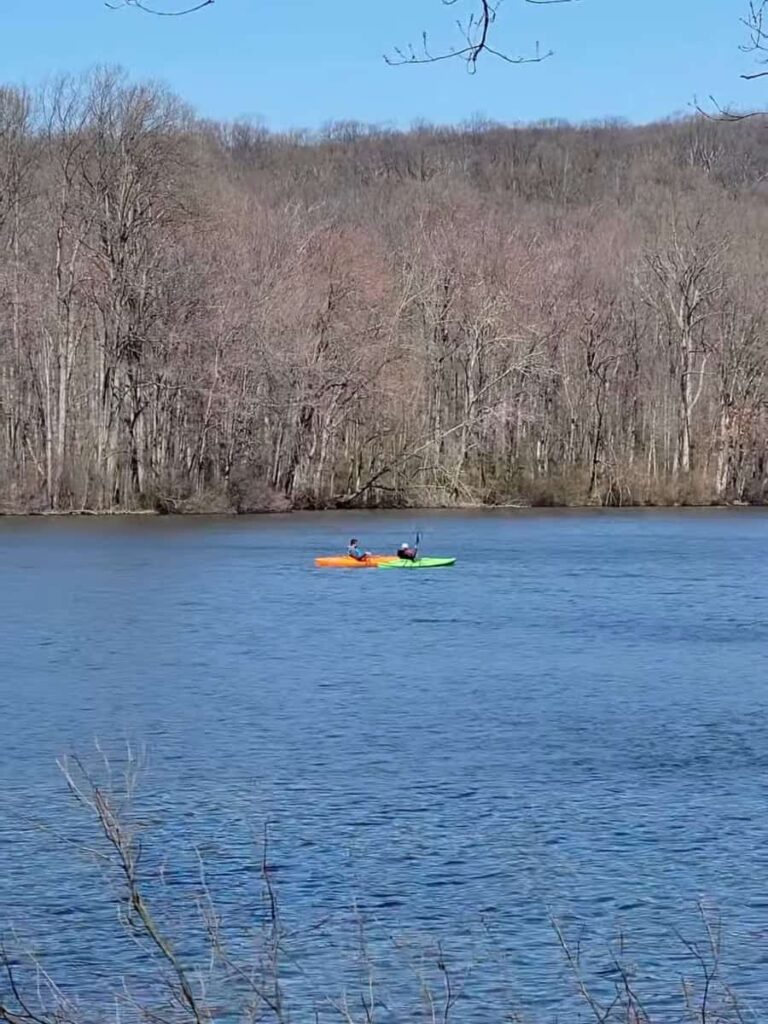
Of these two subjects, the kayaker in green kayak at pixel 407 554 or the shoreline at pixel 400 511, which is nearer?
the kayaker in green kayak at pixel 407 554

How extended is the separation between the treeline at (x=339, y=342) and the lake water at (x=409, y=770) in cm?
2305

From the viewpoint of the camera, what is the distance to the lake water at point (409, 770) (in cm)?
1298

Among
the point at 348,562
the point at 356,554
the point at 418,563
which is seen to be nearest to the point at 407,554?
the point at 418,563

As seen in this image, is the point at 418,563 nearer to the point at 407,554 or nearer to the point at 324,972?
the point at 407,554

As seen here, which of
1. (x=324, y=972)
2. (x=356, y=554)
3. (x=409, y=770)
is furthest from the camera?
(x=356, y=554)

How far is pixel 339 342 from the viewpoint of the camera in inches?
2591

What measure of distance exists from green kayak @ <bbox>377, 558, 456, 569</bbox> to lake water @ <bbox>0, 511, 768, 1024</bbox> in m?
3.51

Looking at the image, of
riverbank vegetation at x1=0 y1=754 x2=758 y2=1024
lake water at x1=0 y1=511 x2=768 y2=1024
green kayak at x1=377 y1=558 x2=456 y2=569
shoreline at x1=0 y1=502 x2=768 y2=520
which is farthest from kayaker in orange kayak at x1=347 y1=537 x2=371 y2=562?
riverbank vegetation at x1=0 y1=754 x2=758 y2=1024

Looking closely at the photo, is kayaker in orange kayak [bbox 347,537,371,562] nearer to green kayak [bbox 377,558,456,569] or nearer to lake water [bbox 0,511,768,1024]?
green kayak [bbox 377,558,456,569]

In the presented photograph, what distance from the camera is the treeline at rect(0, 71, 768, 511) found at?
202 feet

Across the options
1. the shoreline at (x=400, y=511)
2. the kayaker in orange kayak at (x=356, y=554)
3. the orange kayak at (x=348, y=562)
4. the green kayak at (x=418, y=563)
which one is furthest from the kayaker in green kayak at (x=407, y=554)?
the shoreline at (x=400, y=511)

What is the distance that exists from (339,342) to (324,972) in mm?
54269

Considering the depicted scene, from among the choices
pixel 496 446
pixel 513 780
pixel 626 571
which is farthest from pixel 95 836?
pixel 496 446

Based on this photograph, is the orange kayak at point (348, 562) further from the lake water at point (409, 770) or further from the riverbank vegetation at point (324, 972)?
the riverbank vegetation at point (324, 972)
